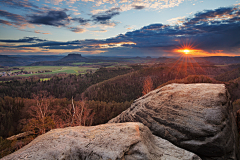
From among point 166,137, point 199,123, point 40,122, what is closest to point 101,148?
point 166,137

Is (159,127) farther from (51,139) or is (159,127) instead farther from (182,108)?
(51,139)

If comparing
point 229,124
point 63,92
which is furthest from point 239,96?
point 63,92

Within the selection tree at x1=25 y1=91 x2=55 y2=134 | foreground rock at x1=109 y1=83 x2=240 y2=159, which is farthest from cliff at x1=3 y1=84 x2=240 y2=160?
tree at x1=25 y1=91 x2=55 y2=134

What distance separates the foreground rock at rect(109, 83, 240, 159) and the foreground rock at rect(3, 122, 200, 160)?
146 centimetres

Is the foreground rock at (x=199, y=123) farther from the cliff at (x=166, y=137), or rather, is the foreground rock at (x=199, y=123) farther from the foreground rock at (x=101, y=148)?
the foreground rock at (x=101, y=148)

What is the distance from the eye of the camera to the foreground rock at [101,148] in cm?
759

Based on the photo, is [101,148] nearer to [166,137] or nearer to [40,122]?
[166,137]

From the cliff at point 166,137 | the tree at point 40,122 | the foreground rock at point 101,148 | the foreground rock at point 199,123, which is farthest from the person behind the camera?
the tree at point 40,122

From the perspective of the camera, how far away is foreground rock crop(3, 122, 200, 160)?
7594 mm

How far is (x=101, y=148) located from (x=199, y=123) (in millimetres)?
7776

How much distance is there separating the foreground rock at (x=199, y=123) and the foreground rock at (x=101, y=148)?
1.46m

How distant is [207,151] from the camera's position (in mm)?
9656

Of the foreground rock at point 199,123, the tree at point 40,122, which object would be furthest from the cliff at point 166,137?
the tree at point 40,122

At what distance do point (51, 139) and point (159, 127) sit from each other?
9.09m
